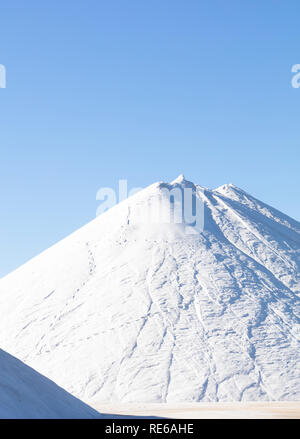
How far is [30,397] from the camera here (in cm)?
3244

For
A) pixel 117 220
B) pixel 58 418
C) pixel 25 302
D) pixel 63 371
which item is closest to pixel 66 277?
pixel 25 302

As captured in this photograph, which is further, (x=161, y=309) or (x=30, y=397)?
(x=161, y=309)

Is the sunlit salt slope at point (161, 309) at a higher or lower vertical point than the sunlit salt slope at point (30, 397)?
higher

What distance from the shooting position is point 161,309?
67.6 meters

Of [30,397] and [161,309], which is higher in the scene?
[161,309]

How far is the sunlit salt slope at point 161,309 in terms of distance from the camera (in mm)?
59188

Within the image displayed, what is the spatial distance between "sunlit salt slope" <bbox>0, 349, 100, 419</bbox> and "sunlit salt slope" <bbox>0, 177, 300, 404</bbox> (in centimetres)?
2123

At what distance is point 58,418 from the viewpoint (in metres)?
32.5

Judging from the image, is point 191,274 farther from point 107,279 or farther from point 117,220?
point 117,220

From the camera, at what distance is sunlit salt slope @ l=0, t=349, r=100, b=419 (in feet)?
99.6

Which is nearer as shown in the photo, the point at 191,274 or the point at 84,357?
the point at 84,357

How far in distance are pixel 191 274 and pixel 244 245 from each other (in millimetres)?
11143

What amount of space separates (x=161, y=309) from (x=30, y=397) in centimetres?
3582

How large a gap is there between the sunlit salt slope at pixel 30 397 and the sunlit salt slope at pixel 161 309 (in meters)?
21.2
